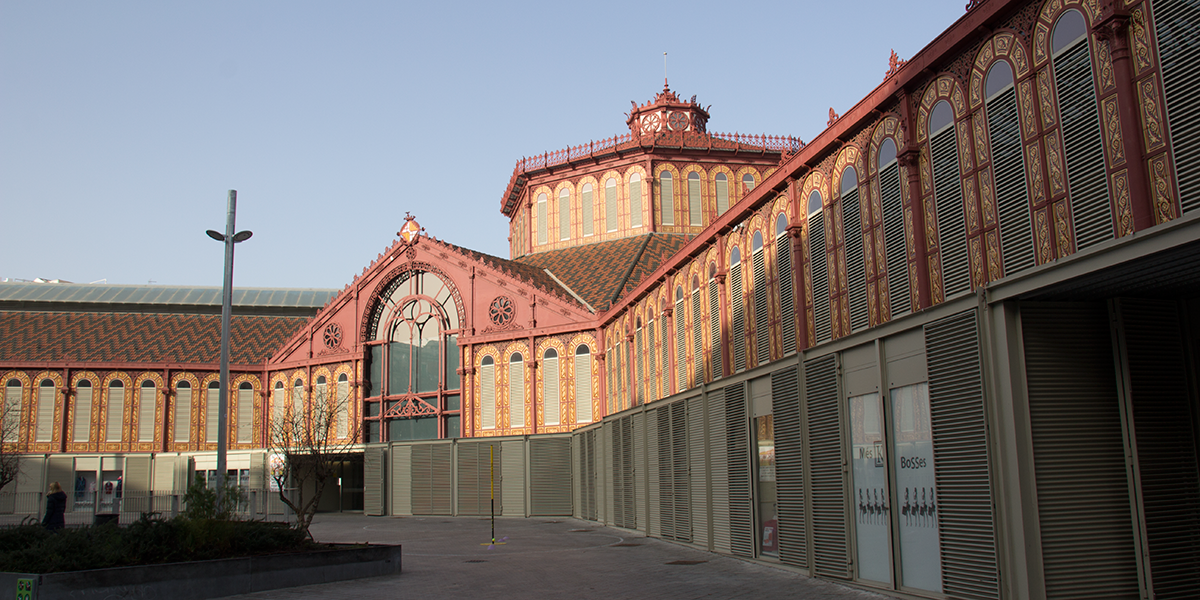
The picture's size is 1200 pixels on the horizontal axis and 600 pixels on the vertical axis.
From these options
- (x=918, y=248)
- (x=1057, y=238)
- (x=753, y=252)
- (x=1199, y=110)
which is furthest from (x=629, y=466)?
(x=1199, y=110)

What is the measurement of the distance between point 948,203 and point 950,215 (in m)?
0.18

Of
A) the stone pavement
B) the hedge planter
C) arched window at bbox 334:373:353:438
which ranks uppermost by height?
arched window at bbox 334:373:353:438

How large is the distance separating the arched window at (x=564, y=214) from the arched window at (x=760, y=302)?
3216 centimetres

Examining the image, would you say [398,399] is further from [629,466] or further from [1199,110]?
[1199,110]

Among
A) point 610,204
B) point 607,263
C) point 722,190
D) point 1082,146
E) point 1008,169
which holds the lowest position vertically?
point 1082,146

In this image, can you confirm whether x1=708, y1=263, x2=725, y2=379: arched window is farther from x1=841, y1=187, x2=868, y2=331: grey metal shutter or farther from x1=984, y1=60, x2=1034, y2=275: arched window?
x1=984, y1=60, x2=1034, y2=275: arched window

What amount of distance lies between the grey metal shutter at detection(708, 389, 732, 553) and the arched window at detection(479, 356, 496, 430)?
71.8 ft

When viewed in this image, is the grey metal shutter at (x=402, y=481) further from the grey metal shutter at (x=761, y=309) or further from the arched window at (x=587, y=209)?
the grey metal shutter at (x=761, y=309)

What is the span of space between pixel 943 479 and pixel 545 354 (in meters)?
30.0

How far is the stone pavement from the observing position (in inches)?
610

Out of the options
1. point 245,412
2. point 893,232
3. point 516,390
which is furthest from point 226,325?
point 245,412

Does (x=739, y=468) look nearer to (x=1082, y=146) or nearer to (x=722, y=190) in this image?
(x=1082, y=146)

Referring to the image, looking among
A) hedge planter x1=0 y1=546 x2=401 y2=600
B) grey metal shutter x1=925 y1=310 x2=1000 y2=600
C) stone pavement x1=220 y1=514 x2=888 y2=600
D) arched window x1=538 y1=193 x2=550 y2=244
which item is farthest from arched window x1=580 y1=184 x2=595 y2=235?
grey metal shutter x1=925 y1=310 x2=1000 y2=600

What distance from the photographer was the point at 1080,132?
1112 centimetres
